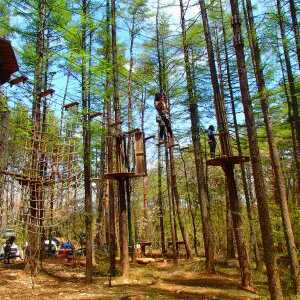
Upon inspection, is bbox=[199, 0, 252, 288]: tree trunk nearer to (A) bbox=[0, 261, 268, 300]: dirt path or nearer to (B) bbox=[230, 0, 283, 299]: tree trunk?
(A) bbox=[0, 261, 268, 300]: dirt path

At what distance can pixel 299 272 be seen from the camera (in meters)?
11.2

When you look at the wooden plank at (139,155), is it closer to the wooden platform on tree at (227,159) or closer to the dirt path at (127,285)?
the wooden platform on tree at (227,159)

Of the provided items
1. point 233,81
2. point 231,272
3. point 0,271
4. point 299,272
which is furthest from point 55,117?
point 299,272

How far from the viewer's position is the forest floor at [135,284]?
35.3ft

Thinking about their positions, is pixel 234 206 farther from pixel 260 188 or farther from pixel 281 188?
pixel 260 188

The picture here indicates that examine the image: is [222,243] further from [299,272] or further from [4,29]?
[4,29]

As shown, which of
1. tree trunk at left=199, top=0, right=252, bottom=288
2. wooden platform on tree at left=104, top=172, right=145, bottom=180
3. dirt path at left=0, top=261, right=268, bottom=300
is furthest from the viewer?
wooden platform on tree at left=104, top=172, right=145, bottom=180

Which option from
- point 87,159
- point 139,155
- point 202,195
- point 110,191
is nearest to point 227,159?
point 139,155

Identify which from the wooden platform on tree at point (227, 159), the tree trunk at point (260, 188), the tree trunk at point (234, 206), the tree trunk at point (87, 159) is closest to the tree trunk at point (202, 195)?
the tree trunk at point (234, 206)

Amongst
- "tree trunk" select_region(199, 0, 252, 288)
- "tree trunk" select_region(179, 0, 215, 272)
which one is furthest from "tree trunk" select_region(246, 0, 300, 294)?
"tree trunk" select_region(179, 0, 215, 272)

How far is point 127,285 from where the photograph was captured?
41.3 ft

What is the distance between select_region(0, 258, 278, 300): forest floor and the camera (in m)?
10.8

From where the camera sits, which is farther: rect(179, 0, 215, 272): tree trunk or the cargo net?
rect(179, 0, 215, 272): tree trunk

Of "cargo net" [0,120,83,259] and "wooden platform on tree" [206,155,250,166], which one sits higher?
"wooden platform on tree" [206,155,250,166]
